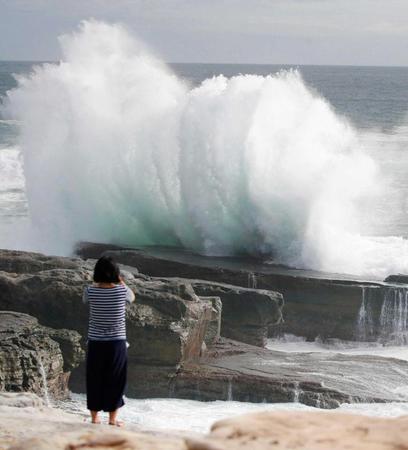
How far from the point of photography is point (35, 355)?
10.7 m

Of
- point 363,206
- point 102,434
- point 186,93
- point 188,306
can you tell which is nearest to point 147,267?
point 188,306

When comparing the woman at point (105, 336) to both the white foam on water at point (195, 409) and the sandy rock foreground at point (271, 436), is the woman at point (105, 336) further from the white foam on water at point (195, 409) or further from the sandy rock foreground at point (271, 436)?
the white foam on water at point (195, 409)

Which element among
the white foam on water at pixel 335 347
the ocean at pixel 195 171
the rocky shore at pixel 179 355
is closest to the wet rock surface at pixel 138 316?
the rocky shore at pixel 179 355

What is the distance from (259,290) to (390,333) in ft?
7.83

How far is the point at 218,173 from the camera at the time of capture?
65.5ft

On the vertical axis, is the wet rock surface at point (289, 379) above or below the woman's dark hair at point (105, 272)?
below

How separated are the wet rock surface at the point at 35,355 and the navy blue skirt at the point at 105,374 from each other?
400 cm

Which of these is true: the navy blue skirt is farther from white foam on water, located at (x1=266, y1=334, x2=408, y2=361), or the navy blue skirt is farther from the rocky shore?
white foam on water, located at (x1=266, y1=334, x2=408, y2=361)

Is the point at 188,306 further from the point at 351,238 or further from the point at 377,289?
the point at 351,238

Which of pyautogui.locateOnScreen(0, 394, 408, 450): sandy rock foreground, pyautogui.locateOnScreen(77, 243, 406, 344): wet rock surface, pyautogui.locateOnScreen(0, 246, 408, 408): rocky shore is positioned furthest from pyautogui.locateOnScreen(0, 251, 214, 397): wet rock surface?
pyautogui.locateOnScreen(0, 394, 408, 450): sandy rock foreground

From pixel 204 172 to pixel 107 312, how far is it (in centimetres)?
1382

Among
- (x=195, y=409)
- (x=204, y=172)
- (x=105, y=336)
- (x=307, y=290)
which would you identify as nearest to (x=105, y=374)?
(x=105, y=336)

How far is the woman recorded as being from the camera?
6320 millimetres

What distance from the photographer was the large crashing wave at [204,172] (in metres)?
19.0
